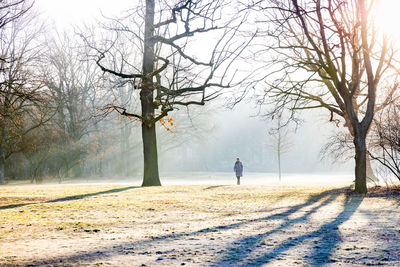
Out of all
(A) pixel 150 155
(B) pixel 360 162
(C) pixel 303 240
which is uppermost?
(A) pixel 150 155

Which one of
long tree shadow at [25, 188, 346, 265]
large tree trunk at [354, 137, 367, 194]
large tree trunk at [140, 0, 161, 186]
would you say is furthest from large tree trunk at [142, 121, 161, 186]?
long tree shadow at [25, 188, 346, 265]

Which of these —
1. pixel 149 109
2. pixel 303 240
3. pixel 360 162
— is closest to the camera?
pixel 303 240

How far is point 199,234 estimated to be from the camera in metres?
7.33

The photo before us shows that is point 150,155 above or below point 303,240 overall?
above

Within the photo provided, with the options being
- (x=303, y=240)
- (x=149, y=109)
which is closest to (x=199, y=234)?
(x=303, y=240)

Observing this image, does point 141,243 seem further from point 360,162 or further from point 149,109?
point 149,109

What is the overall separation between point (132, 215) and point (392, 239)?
595cm

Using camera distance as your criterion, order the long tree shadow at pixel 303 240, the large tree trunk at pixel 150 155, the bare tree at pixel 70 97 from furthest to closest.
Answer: the bare tree at pixel 70 97, the large tree trunk at pixel 150 155, the long tree shadow at pixel 303 240

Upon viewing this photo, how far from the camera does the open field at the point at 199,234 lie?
550cm

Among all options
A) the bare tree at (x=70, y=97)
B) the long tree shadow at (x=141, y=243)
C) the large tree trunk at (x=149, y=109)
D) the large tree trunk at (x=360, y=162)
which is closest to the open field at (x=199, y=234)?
the long tree shadow at (x=141, y=243)

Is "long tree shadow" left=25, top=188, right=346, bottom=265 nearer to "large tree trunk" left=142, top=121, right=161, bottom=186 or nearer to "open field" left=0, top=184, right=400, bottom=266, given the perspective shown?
"open field" left=0, top=184, right=400, bottom=266

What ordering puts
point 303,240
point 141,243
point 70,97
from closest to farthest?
point 141,243
point 303,240
point 70,97

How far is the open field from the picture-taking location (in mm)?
5500

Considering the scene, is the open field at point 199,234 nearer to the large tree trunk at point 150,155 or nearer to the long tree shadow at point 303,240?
the long tree shadow at point 303,240
